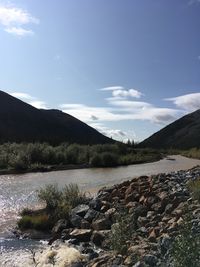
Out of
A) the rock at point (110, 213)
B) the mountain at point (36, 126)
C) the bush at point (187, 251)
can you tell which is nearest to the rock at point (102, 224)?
the rock at point (110, 213)

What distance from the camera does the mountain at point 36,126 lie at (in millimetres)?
93625

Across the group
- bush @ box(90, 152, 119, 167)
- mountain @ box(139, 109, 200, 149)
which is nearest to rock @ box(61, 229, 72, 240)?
bush @ box(90, 152, 119, 167)

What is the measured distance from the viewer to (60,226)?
15.9 meters

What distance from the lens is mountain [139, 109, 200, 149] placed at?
432 ft

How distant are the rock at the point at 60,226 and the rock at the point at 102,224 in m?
1.11

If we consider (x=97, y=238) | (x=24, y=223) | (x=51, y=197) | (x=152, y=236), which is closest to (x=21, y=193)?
(x=51, y=197)

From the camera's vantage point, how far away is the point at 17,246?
14172 millimetres

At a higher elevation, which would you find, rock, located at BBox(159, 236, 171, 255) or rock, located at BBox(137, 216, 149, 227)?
rock, located at BBox(137, 216, 149, 227)

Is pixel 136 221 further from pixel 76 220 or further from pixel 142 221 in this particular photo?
pixel 76 220

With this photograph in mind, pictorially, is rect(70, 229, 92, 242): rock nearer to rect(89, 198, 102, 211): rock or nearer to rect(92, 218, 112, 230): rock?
rect(92, 218, 112, 230): rock

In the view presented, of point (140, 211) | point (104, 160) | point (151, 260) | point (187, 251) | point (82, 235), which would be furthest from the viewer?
point (104, 160)

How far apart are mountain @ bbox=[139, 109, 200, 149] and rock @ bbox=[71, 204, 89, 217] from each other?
354 ft

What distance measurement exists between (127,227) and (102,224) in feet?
11.8

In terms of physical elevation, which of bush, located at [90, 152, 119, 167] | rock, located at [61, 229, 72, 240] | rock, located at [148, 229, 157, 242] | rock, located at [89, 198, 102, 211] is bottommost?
rock, located at [61, 229, 72, 240]
